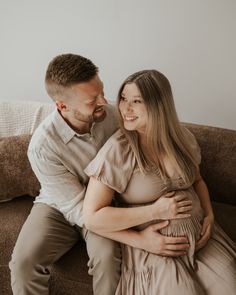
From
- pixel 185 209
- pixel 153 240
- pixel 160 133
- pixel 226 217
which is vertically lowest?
pixel 226 217

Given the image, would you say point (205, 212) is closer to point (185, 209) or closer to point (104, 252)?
point (185, 209)

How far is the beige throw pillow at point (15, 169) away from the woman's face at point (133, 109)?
2.25 feet

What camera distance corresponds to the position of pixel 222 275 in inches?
54.8

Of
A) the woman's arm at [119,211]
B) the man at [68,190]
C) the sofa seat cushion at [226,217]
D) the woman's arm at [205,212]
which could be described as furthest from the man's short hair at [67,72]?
the sofa seat cushion at [226,217]

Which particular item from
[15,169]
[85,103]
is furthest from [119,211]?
[15,169]

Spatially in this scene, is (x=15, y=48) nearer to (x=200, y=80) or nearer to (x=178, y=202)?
(x=200, y=80)

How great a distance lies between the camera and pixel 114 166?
145 centimetres

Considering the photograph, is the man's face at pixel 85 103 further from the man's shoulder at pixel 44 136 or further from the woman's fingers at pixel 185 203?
the woman's fingers at pixel 185 203

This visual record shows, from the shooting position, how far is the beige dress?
4.48ft

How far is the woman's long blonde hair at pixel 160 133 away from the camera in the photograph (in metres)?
1.41

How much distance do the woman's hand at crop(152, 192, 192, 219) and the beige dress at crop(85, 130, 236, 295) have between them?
0.03 meters

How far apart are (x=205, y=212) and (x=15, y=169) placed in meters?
0.97

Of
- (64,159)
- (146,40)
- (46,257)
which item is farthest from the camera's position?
(146,40)

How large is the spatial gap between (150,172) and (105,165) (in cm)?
18
